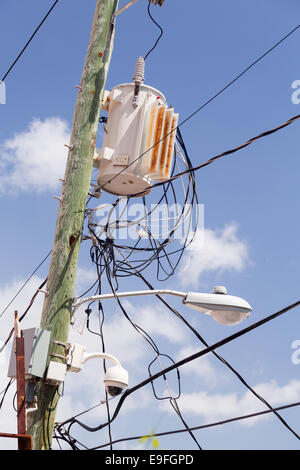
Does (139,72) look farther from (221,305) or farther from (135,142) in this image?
(221,305)

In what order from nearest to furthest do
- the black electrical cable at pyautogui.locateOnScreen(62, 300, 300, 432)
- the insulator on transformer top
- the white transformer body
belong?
the black electrical cable at pyautogui.locateOnScreen(62, 300, 300, 432)
the white transformer body
the insulator on transformer top

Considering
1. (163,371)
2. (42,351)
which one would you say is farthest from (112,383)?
(42,351)

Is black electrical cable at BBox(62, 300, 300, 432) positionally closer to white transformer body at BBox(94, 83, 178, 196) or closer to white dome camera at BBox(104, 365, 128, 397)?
white dome camera at BBox(104, 365, 128, 397)

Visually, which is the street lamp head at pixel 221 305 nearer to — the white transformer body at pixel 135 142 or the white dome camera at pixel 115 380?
the white dome camera at pixel 115 380

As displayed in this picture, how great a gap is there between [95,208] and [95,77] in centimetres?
149

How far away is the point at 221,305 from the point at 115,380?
52.4 inches

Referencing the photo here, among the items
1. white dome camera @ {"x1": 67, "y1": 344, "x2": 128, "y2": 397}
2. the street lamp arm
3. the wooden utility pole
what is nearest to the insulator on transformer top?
the wooden utility pole

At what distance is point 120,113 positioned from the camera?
738 cm

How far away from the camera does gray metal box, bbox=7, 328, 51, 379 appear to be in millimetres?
5695

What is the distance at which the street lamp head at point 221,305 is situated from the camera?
604 centimetres
